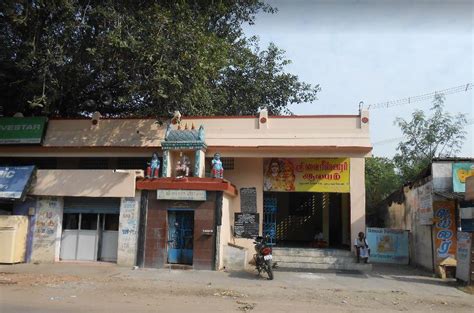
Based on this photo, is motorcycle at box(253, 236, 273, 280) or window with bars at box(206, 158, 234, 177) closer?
motorcycle at box(253, 236, 273, 280)

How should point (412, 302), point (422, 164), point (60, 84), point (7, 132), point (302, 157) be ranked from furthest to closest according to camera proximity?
point (422, 164) → point (7, 132) → point (302, 157) → point (60, 84) → point (412, 302)

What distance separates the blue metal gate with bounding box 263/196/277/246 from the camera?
60.3 feet

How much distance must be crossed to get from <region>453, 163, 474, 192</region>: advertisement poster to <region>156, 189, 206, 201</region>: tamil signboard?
807 centimetres

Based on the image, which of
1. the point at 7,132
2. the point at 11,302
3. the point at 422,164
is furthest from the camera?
the point at 422,164

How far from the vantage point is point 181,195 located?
1579cm

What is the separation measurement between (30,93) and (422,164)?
2431cm

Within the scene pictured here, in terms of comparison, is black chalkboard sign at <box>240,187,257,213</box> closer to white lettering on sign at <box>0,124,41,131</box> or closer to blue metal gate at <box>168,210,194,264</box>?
blue metal gate at <box>168,210,194,264</box>

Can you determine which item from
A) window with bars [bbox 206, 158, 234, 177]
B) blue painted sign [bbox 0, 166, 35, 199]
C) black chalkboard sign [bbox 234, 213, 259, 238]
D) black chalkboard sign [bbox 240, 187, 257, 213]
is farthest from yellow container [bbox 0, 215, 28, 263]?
black chalkboard sign [bbox 240, 187, 257, 213]

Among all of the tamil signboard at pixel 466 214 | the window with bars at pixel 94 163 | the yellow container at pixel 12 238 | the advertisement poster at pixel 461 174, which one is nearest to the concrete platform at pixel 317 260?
the tamil signboard at pixel 466 214

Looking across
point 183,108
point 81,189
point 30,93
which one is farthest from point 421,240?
point 30,93

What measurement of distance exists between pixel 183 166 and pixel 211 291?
22.3 ft

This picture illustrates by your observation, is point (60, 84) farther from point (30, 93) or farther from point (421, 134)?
point (421, 134)

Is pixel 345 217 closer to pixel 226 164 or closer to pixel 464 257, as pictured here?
pixel 226 164

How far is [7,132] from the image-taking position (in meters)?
19.1
